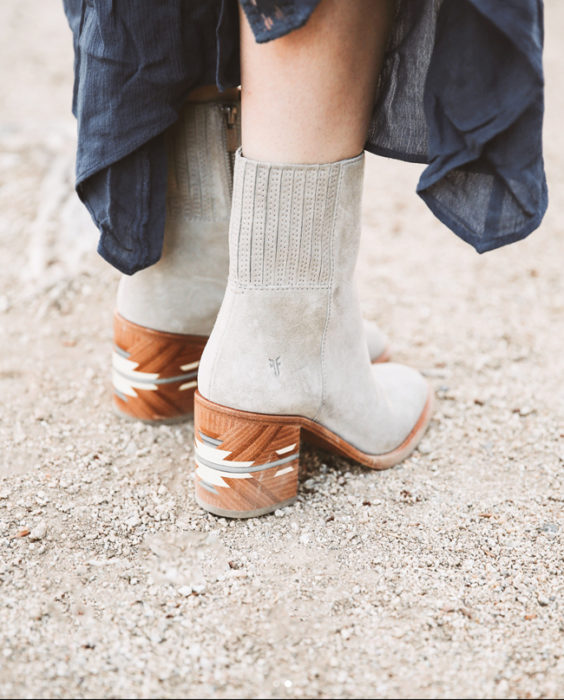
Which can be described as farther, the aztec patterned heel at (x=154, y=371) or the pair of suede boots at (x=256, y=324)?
the aztec patterned heel at (x=154, y=371)

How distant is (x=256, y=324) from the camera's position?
1.03m

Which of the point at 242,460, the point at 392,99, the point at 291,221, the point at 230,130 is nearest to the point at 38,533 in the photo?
the point at 242,460

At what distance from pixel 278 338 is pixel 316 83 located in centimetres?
35

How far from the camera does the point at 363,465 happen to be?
1247mm

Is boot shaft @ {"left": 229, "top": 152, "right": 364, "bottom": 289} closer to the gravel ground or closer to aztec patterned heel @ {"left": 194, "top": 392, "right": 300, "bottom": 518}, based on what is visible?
aztec patterned heel @ {"left": 194, "top": 392, "right": 300, "bottom": 518}

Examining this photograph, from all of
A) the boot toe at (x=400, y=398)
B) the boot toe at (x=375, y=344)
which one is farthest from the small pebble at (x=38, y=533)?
the boot toe at (x=375, y=344)

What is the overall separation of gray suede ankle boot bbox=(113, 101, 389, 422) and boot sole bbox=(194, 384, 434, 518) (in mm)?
216

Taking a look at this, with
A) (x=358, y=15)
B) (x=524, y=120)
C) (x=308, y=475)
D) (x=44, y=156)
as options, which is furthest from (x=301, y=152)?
(x=44, y=156)

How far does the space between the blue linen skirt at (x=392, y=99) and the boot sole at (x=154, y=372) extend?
0.16 metres

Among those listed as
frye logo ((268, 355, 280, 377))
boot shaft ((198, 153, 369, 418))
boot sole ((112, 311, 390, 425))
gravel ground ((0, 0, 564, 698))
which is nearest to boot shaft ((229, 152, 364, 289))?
boot shaft ((198, 153, 369, 418))

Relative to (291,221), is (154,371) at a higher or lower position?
lower

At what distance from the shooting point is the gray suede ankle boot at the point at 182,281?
3.84ft

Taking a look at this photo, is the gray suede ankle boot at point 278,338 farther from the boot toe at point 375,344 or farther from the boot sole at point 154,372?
the boot toe at point 375,344

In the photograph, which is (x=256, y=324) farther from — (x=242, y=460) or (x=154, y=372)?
(x=154, y=372)
